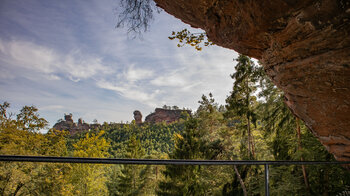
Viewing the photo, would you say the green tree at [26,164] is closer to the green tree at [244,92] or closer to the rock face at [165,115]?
the green tree at [244,92]

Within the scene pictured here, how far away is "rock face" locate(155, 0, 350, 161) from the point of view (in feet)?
5.10

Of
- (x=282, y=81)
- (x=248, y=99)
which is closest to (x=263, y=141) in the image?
(x=248, y=99)

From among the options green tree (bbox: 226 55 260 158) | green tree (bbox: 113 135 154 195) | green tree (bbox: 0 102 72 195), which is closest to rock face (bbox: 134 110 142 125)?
green tree (bbox: 113 135 154 195)

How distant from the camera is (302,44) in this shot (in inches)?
72.2

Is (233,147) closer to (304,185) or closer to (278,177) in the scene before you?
(278,177)

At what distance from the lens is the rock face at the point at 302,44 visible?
1.56 meters

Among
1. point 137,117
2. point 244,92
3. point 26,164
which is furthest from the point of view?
point 137,117

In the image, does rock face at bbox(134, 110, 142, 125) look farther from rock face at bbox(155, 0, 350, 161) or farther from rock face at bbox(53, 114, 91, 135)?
rock face at bbox(155, 0, 350, 161)

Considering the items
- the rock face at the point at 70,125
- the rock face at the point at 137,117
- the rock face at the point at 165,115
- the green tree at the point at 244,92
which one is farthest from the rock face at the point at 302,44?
the rock face at the point at 70,125

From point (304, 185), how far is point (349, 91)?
707 centimetres

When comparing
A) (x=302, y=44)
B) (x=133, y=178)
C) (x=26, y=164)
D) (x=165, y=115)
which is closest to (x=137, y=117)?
(x=165, y=115)

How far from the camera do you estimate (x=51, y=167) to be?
34.3 feet

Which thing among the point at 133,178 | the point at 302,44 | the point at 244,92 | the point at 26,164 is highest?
the point at 244,92

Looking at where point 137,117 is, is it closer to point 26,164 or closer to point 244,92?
point 26,164
